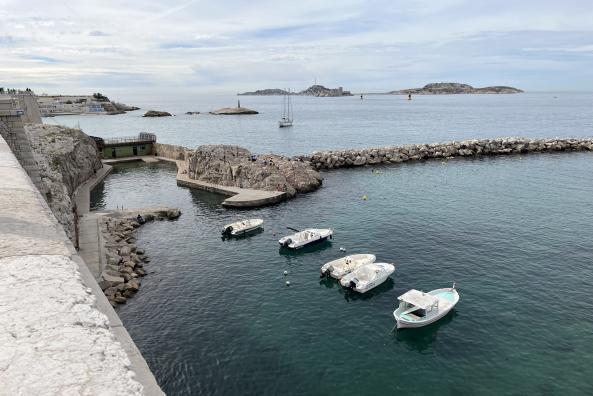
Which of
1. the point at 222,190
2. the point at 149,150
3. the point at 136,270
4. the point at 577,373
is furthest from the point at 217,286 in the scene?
the point at 149,150

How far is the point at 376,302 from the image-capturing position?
38.8 metres

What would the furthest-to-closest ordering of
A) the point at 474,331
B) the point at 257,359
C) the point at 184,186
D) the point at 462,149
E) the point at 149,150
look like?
the point at 149,150 < the point at 462,149 < the point at 184,186 < the point at 474,331 < the point at 257,359

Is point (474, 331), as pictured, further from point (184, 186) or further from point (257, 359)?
point (184, 186)

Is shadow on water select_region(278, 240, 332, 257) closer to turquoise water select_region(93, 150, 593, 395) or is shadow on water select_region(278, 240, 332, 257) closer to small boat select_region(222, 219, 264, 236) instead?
turquoise water select_region(93, 150, 593, 395)

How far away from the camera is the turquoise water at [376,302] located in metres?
28.8

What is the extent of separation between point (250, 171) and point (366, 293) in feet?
145

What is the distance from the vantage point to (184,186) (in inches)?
3287

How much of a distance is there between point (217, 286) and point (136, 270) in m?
10.1

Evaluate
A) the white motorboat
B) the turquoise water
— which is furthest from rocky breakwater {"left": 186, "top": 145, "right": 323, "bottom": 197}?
the white motorboat

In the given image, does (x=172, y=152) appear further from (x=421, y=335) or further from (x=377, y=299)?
(x=421, y=335)

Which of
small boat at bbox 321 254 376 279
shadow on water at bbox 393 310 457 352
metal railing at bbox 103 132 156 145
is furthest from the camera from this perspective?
metal railing at bbox 103 132 156 145

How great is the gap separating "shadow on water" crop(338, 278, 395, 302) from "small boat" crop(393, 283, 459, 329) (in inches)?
148

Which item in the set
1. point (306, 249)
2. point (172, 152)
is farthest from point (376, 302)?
point (172, 152)

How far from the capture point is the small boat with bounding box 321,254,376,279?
42.6 metres
